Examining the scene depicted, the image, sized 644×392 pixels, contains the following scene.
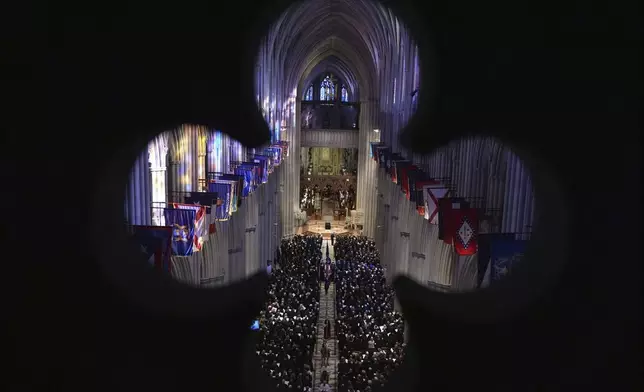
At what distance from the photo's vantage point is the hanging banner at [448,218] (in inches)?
553

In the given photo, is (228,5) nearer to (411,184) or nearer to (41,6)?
(41,6)

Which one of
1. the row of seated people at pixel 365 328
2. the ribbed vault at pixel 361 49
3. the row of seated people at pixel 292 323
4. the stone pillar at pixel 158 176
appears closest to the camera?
the row of seated people at pixel 292 323

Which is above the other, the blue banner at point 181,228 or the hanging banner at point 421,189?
the hanging banner at point 421,189

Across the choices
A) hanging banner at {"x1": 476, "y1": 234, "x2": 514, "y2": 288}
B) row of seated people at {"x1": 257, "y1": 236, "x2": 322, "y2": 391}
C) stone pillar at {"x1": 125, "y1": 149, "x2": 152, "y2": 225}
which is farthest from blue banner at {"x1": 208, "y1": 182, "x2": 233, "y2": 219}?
hanging banner at {"x1": 476, "y1": 234, "x2": 514, "y2": 288}

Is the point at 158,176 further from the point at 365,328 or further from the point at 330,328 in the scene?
the point at 330,328

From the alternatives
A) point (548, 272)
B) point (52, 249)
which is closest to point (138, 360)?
point (52, 249)

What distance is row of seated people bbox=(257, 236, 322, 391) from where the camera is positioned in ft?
49.3

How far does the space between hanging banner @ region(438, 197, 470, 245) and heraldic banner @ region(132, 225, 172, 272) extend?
761 centimetres

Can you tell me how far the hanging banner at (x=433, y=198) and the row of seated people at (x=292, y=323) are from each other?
20.3 feet

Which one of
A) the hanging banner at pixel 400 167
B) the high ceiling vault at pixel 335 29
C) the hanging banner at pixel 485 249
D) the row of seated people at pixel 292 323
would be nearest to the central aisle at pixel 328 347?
the row of seated people at pixel 292 323

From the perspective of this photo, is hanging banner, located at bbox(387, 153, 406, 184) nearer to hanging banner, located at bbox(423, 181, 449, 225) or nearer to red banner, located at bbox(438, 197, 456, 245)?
hanging banner, located at bbox(423, 181, 449, 225)

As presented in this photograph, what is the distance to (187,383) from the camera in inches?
106

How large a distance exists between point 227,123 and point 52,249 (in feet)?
3.63

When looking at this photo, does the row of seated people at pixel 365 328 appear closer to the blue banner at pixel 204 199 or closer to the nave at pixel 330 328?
the nave at pixel 330 328
